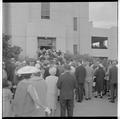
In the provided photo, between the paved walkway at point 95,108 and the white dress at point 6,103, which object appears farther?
the paved walkway at point 95,108

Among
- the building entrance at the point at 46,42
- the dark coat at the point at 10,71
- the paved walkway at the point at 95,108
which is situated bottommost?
the paved walkway at the point at 95,108

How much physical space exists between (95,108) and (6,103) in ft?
12.6

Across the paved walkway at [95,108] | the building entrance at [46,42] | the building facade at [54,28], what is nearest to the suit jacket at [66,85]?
the paved walkway at [95,108]

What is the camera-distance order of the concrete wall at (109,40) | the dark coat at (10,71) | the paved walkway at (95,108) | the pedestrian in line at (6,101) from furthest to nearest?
1. the concrete wall at (109,40)
2. the dark coat at (10,71)
3. the paved walkway at (95,108)
4. the pedestrian in line at (6,101)

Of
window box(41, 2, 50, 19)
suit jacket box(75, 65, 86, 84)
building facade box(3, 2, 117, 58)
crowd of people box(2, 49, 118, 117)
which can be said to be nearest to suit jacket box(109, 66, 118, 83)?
crowd of people box(2, 49, 118, 117)

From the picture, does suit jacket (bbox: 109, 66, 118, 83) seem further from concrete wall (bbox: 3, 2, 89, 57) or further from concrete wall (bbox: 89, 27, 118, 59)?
concrete wall (bbox: 3, 2, 89, 57)

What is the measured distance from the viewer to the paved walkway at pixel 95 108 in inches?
271

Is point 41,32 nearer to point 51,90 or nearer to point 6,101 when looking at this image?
point 51,90

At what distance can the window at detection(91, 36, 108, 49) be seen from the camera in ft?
77.4

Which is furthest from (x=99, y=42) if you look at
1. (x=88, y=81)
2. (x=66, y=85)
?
(x=66, y=85)

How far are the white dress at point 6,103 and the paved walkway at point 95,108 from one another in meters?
2.37

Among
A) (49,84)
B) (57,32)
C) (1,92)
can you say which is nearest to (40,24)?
(57,32)

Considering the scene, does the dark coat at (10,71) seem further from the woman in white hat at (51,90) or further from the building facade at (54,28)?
the building facade at (54,28)

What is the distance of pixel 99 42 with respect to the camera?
24453 mm
